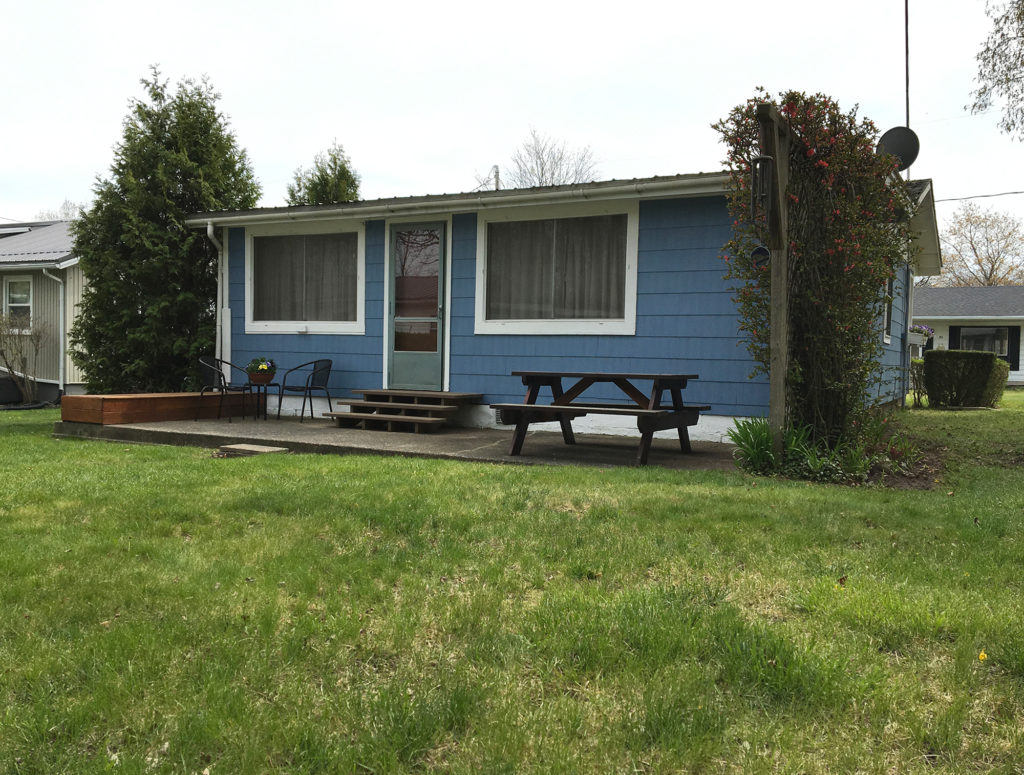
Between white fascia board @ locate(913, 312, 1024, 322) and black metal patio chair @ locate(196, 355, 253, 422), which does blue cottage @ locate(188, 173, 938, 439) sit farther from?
white fascia board @ locate(913, 312, 1024, 322)

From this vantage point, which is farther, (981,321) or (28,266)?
(981,321)

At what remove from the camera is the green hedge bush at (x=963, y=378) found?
13.6m

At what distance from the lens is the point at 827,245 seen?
5.64m

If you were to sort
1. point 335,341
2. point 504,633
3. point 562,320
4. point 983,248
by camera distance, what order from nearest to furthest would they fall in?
1. point 504,633
2. point 562,320
3. point 335,341
4. point 983,248

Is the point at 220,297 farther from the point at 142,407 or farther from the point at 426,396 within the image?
the point at 426,396

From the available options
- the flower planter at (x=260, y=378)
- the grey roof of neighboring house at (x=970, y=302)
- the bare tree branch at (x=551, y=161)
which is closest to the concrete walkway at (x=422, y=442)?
the flower planter at (x=260, y=378)

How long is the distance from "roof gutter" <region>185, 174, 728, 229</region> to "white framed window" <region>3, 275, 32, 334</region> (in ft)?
27.8

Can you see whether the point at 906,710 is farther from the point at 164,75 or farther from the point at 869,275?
the point at 164,75

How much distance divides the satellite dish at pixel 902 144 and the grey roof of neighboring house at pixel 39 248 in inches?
489

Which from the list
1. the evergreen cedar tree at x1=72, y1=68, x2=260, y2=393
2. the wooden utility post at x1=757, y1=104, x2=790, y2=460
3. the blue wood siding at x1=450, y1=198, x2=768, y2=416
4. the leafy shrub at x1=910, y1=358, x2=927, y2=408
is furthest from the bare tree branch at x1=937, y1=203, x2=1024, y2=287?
the wooden utility post at x1=757, y1=104, x2=790, y2=460

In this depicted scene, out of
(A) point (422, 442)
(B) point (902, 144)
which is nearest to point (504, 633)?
(A) point (422, 442)

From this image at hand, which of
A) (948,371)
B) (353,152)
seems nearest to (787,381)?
(948,371)

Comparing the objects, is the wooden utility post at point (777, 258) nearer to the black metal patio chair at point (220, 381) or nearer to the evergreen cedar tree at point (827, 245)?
the evergreen cedar tree at point (827, 245)

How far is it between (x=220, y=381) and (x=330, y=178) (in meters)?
6.86
